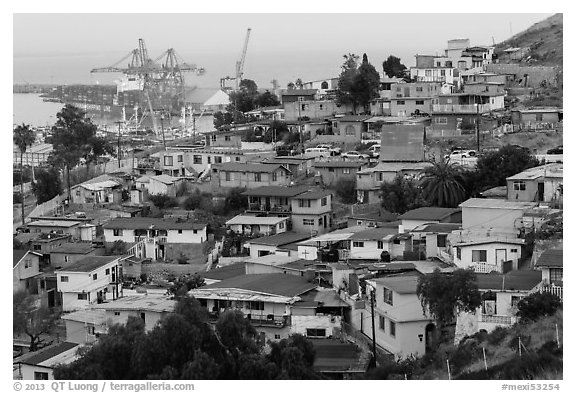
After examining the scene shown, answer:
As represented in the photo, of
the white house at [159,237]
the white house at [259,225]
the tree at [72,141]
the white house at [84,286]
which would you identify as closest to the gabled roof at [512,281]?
the white house at [259,225]

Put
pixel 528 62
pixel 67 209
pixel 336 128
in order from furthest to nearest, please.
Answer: pixel 528 62 < pixel 336 128 < pixel 67 209

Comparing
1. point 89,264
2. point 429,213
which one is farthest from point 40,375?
point 429,213

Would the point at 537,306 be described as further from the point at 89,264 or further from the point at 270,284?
the point at 89,264

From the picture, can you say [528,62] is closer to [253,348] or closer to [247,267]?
[247,267]

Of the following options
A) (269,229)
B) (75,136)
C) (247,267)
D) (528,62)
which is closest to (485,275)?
(247,267)

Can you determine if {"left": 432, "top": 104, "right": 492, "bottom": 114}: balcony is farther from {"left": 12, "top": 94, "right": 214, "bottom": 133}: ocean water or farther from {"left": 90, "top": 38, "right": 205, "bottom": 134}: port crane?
{"left": 90, "top": 38, "right": 205, "bottom": 134}: port crane

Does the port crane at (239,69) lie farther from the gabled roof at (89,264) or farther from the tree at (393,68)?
the gabled roof at (89,264)

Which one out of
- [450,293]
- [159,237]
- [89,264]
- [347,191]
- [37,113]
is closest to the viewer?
[450,293]

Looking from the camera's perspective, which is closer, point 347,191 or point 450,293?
point 450,293
